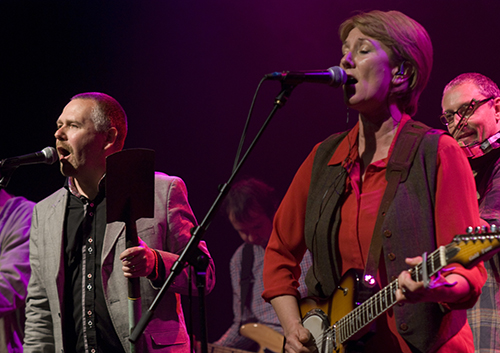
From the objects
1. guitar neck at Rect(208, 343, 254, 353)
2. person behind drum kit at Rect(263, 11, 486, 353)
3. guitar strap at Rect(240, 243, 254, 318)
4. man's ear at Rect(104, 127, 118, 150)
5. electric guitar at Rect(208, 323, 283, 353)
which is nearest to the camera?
person behind drum kit at Rect(263, 11, 486, 353)

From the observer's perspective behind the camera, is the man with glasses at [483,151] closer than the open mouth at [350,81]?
No

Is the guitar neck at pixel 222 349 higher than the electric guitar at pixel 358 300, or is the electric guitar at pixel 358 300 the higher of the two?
the electric guitar at pixel 358 300

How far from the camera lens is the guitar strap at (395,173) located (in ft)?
6.22

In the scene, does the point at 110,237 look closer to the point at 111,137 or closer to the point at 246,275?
the point at 111,137

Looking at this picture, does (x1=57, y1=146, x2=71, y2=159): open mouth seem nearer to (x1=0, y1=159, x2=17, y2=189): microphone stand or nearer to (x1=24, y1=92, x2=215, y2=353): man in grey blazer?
(x1=24, y1=92, x2=215, y2=353): man in grey blazer

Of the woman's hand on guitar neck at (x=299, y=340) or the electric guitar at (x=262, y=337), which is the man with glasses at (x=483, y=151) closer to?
the woman's hand on guitar neck at (x=299, y=340)

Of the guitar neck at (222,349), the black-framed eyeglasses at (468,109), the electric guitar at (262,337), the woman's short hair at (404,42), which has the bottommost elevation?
the guitar neck at (222,349)

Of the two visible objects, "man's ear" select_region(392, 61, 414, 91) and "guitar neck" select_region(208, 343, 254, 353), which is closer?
"man's ear" select_region(392, 61, 414, 91)

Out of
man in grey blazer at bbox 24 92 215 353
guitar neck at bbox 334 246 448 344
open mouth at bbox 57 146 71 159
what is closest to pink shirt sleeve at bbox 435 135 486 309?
guitar neck at bbox 334 246 448 344

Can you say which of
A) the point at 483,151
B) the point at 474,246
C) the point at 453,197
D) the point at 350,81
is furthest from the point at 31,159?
the point at 483,151

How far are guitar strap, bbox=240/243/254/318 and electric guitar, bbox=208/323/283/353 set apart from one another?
0.35m

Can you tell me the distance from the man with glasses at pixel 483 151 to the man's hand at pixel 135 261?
153 centimetres

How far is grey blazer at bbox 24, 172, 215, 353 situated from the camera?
262 cm

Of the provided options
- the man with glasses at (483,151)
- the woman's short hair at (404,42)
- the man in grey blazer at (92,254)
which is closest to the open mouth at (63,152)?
Result: the man in grey blazer at (92,254)
